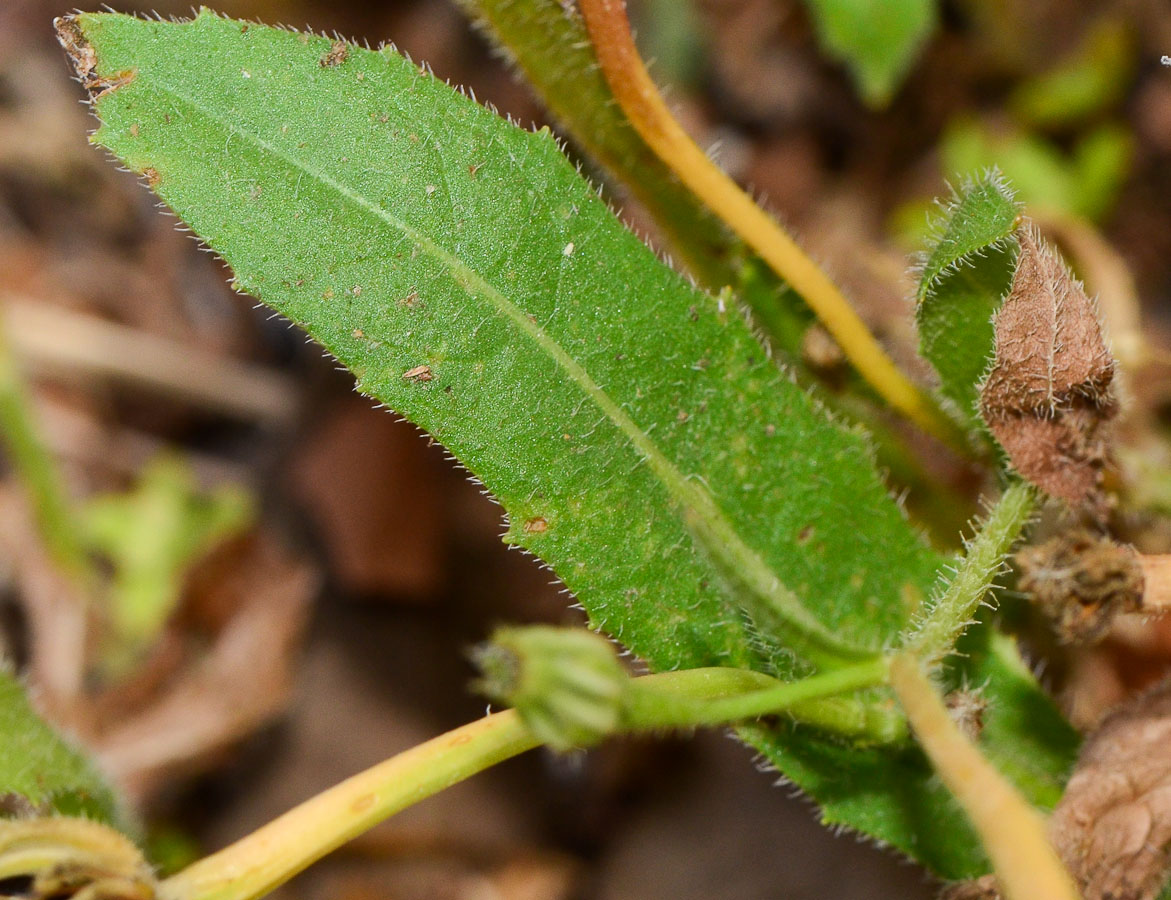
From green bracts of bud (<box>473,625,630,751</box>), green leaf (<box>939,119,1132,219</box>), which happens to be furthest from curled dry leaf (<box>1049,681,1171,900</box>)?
green leaf (<box>939,119,1132,219</box>)

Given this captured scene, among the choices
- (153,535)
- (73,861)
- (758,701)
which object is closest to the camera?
(758,701)

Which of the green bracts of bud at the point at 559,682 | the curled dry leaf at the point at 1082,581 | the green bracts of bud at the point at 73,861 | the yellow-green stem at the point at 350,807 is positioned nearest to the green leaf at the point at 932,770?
the curled dry leaf at the point at 1082,581

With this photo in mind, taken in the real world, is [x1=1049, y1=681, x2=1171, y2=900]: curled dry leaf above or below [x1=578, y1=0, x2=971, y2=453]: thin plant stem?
below

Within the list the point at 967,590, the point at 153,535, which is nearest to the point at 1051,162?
the point at 967,590

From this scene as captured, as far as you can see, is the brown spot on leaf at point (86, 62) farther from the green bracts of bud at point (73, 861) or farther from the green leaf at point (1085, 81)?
the green leaf at point (1085, 81)

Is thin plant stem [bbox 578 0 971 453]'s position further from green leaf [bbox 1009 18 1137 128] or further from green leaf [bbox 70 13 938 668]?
green leaf [bbox 1009 18 1137 128]

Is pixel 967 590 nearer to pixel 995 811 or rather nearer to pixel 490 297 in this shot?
pixel 995 811
